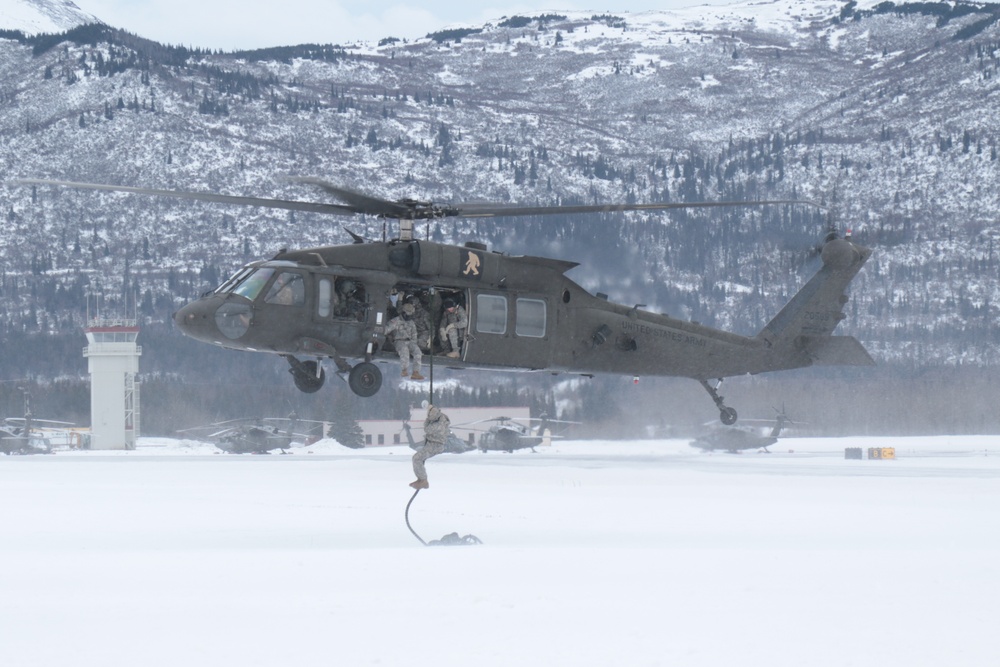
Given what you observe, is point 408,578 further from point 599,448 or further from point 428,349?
point 599,448

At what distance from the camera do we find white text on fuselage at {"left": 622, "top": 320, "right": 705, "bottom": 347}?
31.2 metres

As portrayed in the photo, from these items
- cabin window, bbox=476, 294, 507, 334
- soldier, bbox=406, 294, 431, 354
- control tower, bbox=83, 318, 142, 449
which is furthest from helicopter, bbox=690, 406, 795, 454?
soldier, bbox=406, 294, 431, 354

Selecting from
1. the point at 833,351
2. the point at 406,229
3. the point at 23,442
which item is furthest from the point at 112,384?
the point at 406,229

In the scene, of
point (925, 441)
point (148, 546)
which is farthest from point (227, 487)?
point (925, 441)

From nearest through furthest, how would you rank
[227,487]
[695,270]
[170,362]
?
1. [227,487]
2. [170,362]
3. [695,270]

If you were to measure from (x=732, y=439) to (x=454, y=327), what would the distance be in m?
56.5

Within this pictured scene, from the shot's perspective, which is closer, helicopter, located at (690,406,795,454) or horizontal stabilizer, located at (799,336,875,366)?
horizontal stabilizer, located at (799,336,875,366)

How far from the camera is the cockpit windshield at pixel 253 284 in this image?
2614cm

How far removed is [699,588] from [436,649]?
20.6 ft

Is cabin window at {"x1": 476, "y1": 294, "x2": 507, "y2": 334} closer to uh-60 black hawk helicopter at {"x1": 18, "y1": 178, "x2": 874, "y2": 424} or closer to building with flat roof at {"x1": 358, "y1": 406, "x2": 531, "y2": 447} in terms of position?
uh-60 black hawk helicopter at {"x1": 18, "y1": 178, "x2": 874, "y2": 424}

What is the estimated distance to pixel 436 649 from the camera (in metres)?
17.8

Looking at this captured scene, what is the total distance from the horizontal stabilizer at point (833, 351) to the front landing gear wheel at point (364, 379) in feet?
52.0

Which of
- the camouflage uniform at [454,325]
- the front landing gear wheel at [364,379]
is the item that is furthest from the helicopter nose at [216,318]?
the camouflage uniform at [454,325]

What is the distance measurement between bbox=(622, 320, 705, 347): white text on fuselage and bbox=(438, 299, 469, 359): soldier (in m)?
4.94
